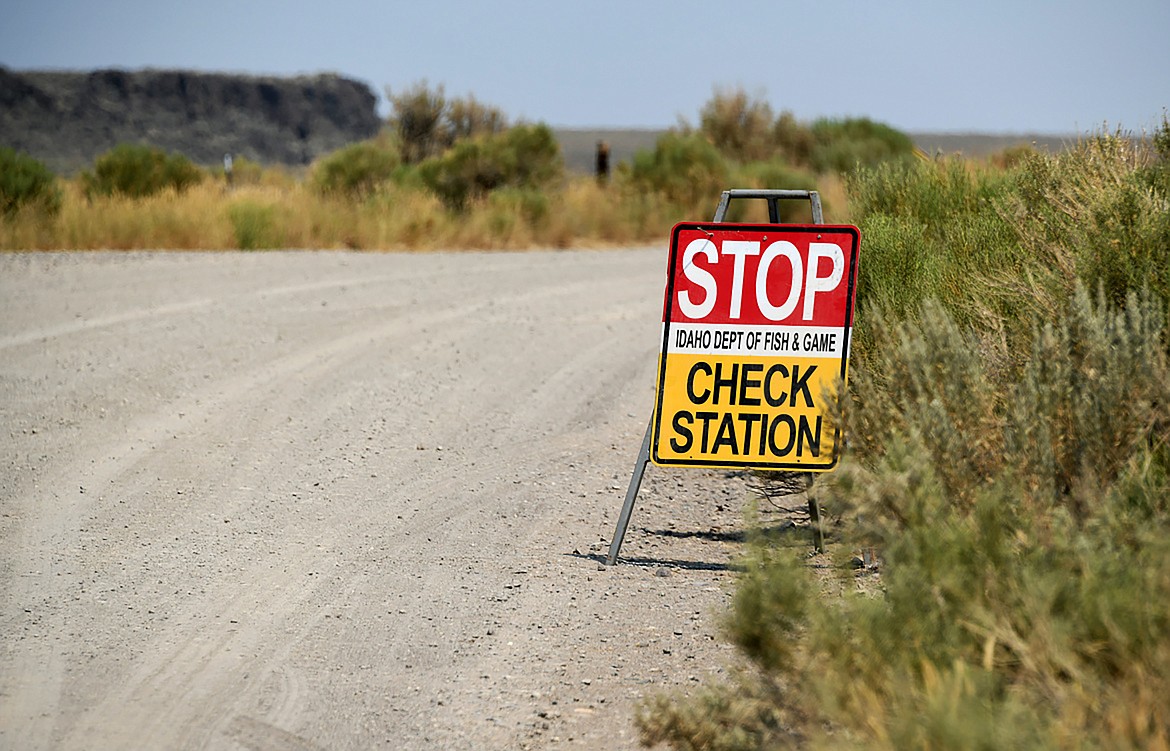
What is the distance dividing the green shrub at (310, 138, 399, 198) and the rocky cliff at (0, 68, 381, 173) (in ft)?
145

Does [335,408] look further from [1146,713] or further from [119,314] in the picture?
[1146,713]

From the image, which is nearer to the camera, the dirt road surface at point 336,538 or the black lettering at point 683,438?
the dirt road surface at point 336,538

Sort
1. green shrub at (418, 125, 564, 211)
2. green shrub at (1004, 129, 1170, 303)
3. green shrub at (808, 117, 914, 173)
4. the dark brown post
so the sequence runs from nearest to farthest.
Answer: green shrub at (1004, 129, 1170, 303), green shrub at (418, 125, 564, 211), the dark brown post, green shrub at (808, 117, 914, 173)

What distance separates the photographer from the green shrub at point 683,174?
1225 inches

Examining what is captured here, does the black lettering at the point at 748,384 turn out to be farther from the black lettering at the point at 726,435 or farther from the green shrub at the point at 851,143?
the green shrub at the point at 851,143

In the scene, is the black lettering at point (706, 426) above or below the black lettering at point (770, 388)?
below

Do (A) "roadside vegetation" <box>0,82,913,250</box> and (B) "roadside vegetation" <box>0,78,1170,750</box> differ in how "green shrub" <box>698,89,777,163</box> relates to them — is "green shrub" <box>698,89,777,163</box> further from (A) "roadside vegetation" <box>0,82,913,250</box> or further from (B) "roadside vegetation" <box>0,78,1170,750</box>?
(B) "roadside vegetation" <box>0,78,1170,750</box>

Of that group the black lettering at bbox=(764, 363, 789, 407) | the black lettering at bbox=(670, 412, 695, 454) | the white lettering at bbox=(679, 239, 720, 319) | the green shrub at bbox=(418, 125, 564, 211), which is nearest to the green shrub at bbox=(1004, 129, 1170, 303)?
the black lettering at bbox=(764, 363, 789, 407)

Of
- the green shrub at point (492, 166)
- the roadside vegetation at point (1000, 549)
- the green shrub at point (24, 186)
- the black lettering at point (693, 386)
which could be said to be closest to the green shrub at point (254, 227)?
the green shrub at point (24, 186)

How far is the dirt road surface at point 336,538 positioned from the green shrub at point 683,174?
17651 millimetres

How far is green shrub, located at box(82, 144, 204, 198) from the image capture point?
88.6ft

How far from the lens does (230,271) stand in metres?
17.6

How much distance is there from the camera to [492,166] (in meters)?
28.6

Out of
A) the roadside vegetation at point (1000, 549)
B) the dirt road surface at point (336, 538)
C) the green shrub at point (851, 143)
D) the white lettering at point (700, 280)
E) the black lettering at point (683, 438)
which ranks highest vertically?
the green shrub at point (851, 143)
